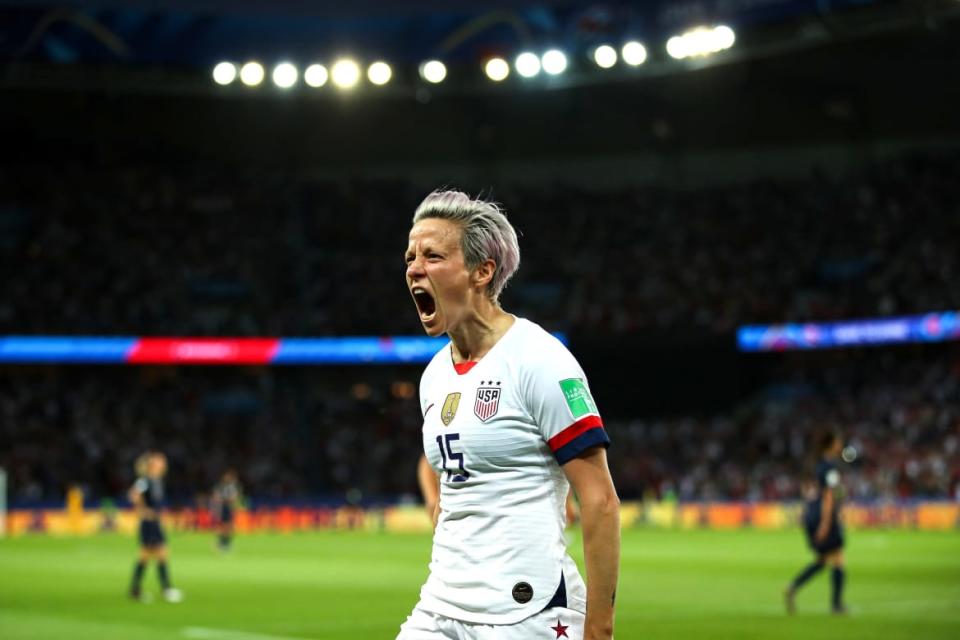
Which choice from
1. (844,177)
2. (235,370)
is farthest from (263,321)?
(844,177)

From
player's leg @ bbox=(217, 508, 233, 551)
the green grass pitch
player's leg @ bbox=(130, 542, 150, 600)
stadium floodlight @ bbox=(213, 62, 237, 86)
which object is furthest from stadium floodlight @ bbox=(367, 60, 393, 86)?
player's leg @ bbox=(130, 542, 150, 600)

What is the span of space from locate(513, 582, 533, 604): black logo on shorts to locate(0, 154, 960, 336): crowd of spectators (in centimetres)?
4400

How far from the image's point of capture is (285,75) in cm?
4594

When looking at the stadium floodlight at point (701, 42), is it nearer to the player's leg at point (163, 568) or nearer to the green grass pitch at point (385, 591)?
the green grass pitch at point (385, 591)

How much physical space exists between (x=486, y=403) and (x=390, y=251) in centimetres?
4939

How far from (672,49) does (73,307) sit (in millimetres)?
22383

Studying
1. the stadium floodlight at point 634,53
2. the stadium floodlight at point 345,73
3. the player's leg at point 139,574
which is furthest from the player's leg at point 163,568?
the stadium floodlight at point 345,73

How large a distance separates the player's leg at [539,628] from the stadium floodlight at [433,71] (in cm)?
4288

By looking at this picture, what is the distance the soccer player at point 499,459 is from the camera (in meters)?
4.20

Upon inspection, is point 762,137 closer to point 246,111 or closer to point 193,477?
point 246,111

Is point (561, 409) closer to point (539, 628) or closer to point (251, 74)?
point (539, 628)

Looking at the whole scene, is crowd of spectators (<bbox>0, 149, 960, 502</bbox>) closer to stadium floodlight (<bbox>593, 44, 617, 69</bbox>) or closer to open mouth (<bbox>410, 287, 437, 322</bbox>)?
stadium floodlight (<bbox>593, 44, 617, 69</bbox>)

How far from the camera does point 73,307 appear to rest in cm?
4966

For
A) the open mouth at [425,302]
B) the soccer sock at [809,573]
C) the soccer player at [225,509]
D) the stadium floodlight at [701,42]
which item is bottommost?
the soccer sock at [809,573]
